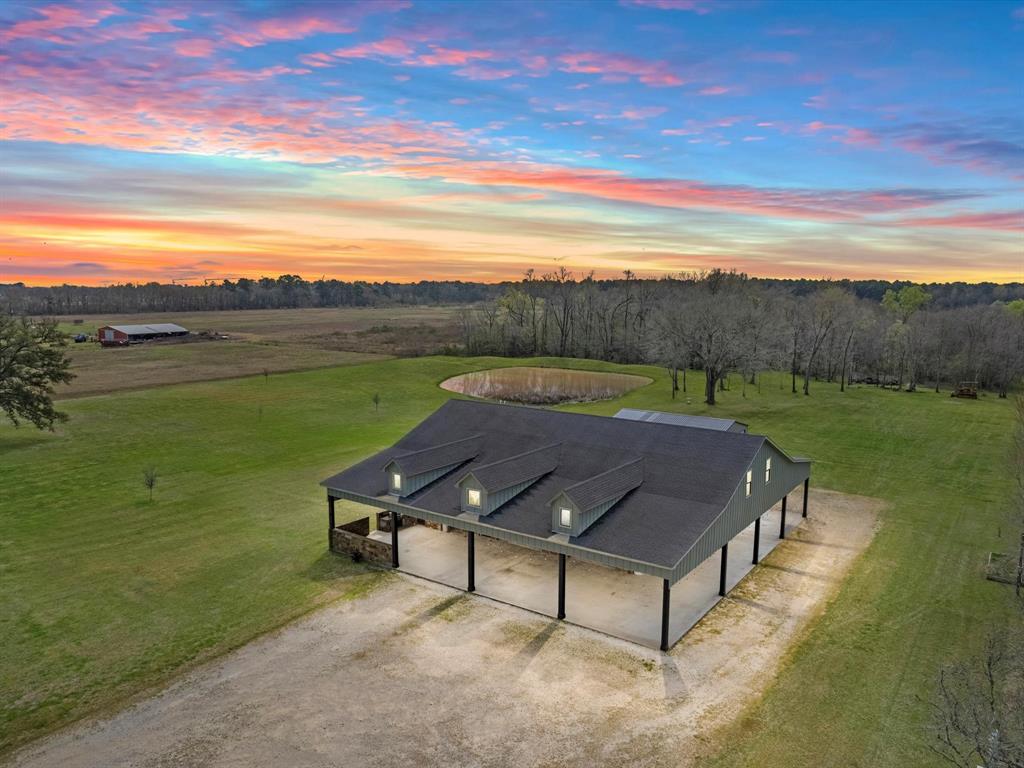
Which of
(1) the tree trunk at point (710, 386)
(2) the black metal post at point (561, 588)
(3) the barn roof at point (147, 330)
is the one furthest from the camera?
(3) the barn roof at point (147, 330)

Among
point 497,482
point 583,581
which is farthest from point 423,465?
point 583,581

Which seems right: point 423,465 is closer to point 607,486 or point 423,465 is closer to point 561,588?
point 607,486

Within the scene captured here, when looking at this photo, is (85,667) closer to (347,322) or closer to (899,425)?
(899,425)

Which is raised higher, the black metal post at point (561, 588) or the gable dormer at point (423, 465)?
the gable dormer at point (423, 465)

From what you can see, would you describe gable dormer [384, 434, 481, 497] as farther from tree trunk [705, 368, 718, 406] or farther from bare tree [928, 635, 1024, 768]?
tree trunk [705, 368, 718, 406]

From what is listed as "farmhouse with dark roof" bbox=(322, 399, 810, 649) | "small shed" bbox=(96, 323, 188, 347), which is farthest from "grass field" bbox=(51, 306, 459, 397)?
"farmhouse with dark roof" bbox=(322, 399, 810, 649)

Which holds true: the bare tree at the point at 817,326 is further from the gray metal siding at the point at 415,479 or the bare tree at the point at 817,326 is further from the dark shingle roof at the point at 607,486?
the gray metal siding at the point at 415,479

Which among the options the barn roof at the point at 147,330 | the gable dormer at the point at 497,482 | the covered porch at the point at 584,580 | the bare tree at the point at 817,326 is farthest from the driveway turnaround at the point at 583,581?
the barn roof at the point at 147,330
